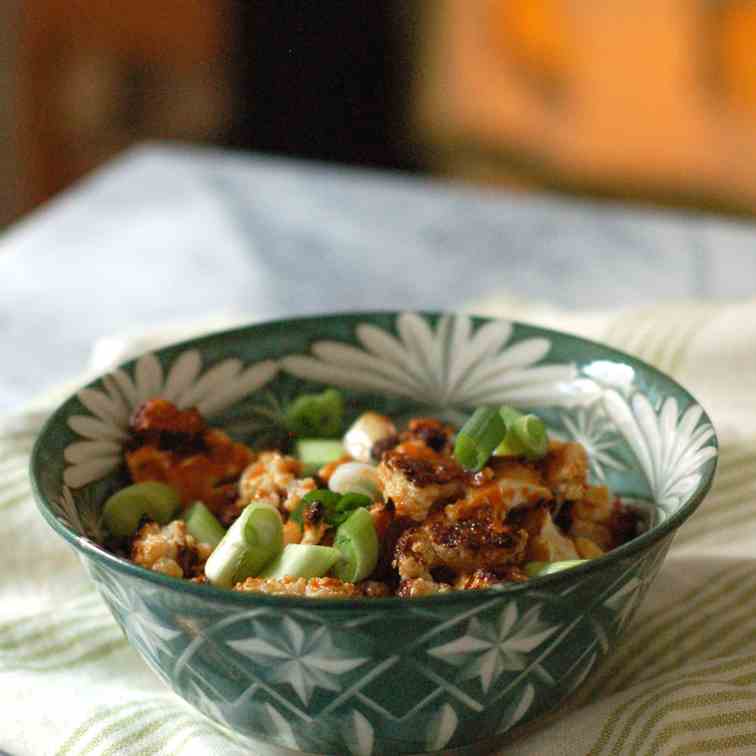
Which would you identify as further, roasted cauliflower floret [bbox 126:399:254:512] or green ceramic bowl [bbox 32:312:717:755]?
roasted cauliflower floret [bbox 126:399:254:512]

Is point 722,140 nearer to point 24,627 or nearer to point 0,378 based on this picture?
point 0,378

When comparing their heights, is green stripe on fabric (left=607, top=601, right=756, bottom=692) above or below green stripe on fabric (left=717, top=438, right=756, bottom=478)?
below

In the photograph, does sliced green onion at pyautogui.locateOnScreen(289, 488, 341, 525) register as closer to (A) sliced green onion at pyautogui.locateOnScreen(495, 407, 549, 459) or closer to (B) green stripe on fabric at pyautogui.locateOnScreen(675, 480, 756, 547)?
(A) sliced green onion at pyautogui.locateOnScreen(495, 407, 549, 459)

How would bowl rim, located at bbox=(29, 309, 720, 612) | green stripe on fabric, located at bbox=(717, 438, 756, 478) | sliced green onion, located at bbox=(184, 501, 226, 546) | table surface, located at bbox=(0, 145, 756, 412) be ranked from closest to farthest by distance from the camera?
bowl rim, located at bbox=(29, 309, 720, 612), sliced green onion, located at bbox=(184, 501, 226, 546), green stripe on fabric, located at bbox=(717, 438, 756, 478), table surface, located at bbox=(0, 145, 756, 412)

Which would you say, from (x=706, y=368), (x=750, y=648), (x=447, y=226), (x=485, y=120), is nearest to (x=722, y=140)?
(x=485, y=120)

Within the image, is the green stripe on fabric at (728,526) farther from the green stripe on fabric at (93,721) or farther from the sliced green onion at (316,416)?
the green stripe on fabric at (93,721)

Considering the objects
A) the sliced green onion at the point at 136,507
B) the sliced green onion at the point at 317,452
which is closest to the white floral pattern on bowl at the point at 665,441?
the sliced green onion at the point at 317,452

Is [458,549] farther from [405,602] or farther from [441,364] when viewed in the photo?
[441,364]

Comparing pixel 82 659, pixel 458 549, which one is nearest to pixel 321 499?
pixel 458 549

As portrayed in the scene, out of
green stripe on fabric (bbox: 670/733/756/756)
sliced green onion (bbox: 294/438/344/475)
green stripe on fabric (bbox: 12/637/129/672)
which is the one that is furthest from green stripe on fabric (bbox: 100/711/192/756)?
green stripe on fabric (bbox: 670/733/756/756)
